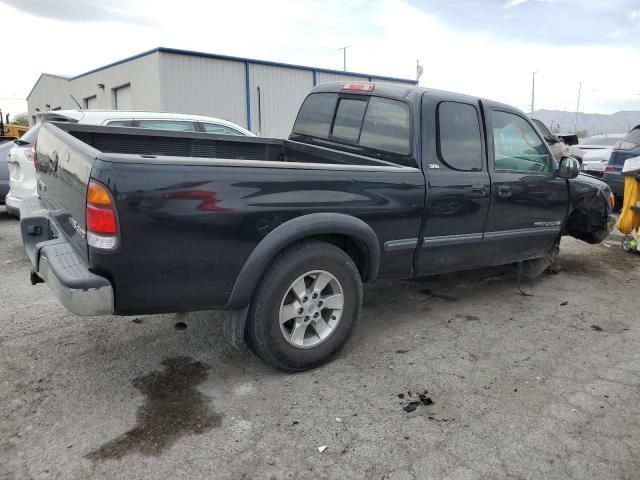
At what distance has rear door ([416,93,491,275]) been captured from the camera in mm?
3762

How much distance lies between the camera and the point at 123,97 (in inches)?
784

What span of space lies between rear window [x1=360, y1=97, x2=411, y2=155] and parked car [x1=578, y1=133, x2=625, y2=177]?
758 cm

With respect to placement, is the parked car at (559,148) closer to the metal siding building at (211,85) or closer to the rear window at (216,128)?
the rear window at (216,128)

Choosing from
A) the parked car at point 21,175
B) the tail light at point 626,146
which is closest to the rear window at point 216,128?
the parked car at point 21,175

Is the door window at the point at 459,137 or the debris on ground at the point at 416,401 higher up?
the door window at the point at 459,137

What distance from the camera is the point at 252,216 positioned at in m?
2.83

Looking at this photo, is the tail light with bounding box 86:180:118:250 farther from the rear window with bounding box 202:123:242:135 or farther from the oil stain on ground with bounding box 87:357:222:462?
the rear window with bounding box 202:123:242:135

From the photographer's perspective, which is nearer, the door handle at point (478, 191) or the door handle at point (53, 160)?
the door handle at point (53, 160)

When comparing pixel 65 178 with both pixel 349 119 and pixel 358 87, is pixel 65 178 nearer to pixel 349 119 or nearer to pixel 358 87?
pixel 349 119

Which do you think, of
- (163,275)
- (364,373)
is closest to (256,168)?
(163,275)

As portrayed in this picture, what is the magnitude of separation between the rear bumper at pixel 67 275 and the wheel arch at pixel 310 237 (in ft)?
2.29

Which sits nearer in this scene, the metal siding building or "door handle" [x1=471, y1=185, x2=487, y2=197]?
"door handle" [x1=471, y1=185, x2=487, y2=197]

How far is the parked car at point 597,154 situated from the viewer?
37.1ft

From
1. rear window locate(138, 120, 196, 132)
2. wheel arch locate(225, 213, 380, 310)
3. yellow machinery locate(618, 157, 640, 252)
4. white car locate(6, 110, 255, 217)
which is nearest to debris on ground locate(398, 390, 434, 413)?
wheel arch locate(225, 213, 380, 310)
